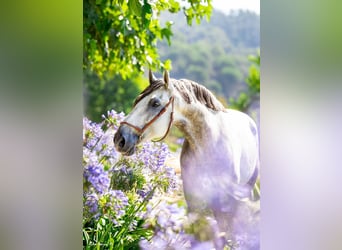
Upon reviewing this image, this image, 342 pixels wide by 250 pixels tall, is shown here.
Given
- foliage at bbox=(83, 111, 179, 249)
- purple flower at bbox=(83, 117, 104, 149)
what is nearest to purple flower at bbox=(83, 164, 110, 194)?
foliage at bbox=(83, 111, 179, 249)

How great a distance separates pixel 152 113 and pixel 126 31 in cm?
49

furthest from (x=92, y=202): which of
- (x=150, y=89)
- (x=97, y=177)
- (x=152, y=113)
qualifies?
(x=150, y=89)

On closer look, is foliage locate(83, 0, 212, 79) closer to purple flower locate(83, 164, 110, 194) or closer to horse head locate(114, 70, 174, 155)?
horse head locate(114, 70, 174, 155)

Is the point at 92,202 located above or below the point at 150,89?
below

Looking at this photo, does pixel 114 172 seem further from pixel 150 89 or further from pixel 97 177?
pixel 150 89

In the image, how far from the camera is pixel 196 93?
285 centimetres

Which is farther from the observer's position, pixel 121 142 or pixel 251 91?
pixel 121 142

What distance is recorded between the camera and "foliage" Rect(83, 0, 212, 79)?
2.82 metres

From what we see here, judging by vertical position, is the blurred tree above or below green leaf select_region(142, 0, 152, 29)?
below

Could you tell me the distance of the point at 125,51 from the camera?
304 cm

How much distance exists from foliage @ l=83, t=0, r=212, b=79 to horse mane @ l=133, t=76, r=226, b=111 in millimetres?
98

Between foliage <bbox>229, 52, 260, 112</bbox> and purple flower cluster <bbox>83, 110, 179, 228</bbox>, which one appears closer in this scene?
foliage <bbox>229, 52, 260, 112</bbox>
